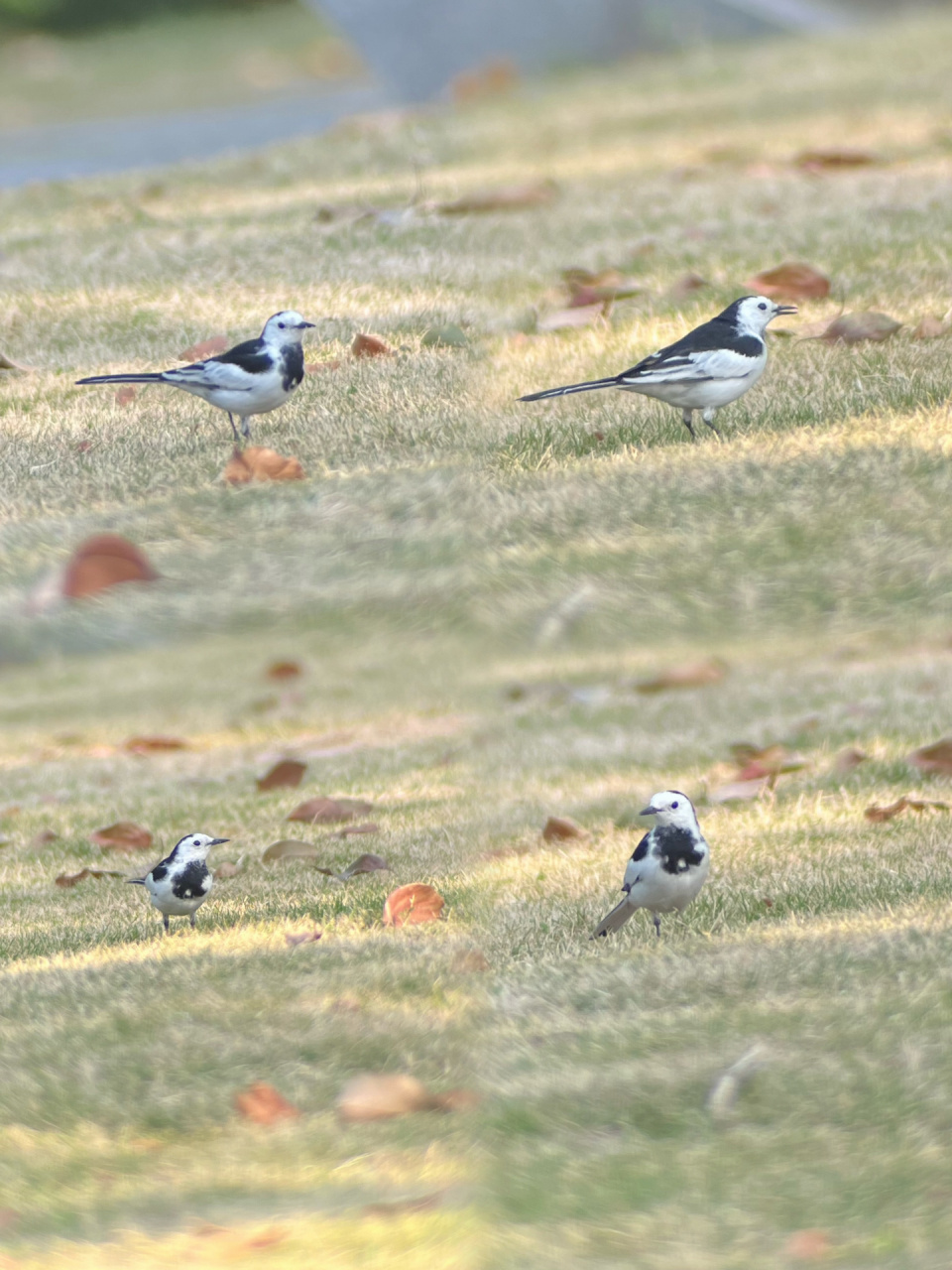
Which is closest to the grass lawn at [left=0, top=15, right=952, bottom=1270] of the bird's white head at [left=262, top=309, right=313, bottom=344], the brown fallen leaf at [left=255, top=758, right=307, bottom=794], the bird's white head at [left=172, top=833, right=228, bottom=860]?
the brown fallen leaf at [left=255, top=758, right=307, bottom=794]

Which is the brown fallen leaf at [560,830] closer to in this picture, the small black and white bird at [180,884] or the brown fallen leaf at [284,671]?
the small black and white bird at [180,884]

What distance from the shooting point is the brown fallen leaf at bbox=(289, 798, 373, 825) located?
6051 mm

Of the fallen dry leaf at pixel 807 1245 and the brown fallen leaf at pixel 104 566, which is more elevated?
the brown fallen leaf at pixel 104 566

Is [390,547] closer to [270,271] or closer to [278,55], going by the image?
[270,271]

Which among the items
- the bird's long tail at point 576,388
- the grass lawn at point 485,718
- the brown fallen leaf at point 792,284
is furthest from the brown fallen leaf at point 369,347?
the brown fallen leaf at point 792,284

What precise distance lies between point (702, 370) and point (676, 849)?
151 centimetres

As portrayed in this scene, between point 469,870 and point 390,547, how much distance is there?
1.08 metres

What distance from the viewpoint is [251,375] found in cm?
525

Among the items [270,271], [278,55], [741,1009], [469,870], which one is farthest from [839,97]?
[278,55]

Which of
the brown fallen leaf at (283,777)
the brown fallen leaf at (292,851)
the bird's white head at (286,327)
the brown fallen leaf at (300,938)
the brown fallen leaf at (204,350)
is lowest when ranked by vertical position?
the brown fallen leaf at (283,777)

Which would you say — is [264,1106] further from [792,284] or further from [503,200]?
[503,200]

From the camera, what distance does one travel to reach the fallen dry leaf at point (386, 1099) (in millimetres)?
3582

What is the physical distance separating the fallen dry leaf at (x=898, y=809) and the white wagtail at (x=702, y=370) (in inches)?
56.6

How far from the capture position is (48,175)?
11.4 m
